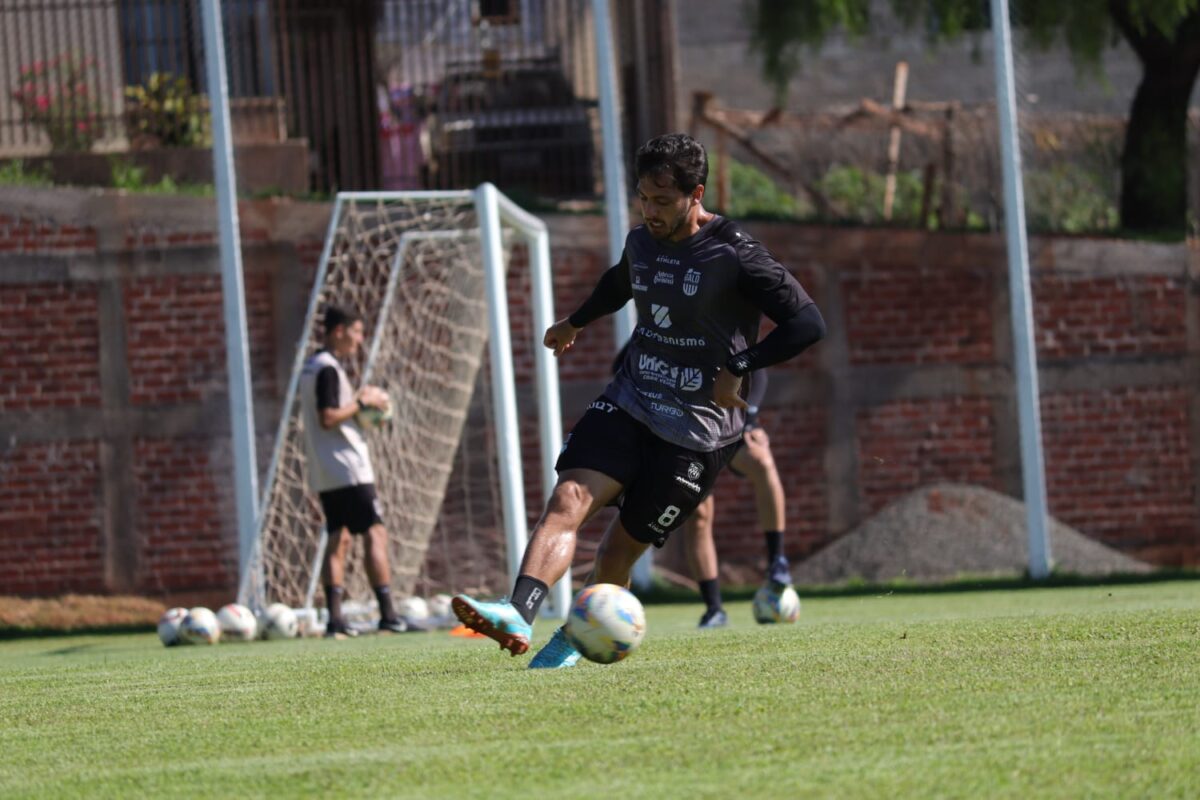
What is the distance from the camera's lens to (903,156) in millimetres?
18969

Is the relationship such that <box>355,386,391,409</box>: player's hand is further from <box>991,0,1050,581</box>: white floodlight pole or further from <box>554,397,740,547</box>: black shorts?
<box>991,0,1050,581</box>: white floodlight pole

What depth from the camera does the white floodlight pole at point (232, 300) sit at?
13203 mm

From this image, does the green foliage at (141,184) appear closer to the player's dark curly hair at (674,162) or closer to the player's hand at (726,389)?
the player's dark curly hair at (674,162)

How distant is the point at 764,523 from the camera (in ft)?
34.2

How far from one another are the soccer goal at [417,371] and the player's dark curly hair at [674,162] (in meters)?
5.43

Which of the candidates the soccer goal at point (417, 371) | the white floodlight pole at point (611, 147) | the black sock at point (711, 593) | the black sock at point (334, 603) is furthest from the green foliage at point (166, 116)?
the black sock at point (711, 593)

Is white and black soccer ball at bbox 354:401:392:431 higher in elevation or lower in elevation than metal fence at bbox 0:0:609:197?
lower

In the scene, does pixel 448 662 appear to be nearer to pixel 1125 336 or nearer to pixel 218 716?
pixel 218 716

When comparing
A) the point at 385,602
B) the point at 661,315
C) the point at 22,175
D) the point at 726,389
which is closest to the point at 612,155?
the point at 385,602

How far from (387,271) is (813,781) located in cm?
1159

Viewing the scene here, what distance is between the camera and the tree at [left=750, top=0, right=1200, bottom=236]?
16766 mm

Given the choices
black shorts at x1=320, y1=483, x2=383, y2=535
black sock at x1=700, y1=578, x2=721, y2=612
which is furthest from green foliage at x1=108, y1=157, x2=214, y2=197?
black sock at x1=700, y1=578, x2=721, y2=612

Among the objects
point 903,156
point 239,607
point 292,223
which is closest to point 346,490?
point 239,607

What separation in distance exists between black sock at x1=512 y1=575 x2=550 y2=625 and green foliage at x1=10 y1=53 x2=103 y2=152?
1217cm
